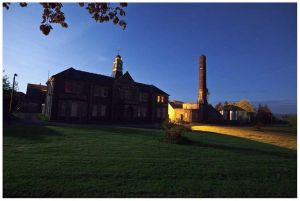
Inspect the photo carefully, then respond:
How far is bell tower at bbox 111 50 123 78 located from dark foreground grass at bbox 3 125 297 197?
1352 inches

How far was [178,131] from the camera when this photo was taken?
15945 mm

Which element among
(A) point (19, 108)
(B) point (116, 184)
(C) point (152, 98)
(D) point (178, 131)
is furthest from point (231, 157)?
(A) point (19, 108)

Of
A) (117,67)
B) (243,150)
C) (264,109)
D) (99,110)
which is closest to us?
(243,150)

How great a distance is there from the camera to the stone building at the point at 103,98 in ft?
118

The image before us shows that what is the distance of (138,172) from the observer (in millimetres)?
8578

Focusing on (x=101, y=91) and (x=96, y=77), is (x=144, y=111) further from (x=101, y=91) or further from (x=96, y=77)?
(x=96, y=77)

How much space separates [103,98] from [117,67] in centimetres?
858

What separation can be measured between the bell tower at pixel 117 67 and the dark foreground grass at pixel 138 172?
34.3 m

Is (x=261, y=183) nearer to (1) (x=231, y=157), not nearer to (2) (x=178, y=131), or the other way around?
(1) (x=231, y=157)

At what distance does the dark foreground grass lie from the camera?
6.95 m

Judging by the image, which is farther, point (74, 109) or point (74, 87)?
point (74, 87)

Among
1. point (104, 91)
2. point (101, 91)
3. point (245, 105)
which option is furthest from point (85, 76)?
point (245, 105)

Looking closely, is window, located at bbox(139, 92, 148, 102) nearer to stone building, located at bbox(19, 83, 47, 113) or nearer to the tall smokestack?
the tall smokestack

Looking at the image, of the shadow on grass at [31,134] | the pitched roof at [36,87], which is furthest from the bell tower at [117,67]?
the shadow on grass at [31,134]
